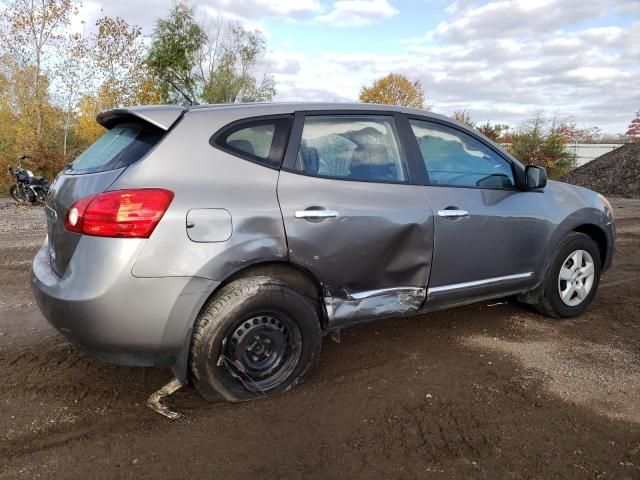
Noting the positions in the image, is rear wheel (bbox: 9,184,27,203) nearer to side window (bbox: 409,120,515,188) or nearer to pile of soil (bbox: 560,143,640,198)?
side window (bbox: 409,120,515,188)

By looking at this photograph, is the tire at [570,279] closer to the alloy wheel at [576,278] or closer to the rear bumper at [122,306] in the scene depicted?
the alloy wheel at [576,278]

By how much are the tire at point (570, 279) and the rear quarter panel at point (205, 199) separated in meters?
2.56

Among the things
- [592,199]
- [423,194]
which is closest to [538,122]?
[592,199]

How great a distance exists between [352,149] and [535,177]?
5.19ft

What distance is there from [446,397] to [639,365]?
152cm

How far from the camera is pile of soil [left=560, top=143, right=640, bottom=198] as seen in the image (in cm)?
1889

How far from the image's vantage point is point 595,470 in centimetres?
240

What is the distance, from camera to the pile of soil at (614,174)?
18.9 m

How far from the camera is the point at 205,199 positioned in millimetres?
2717

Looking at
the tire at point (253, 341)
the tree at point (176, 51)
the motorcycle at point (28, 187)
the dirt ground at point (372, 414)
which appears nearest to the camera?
the dirt ground at point (372, 414)

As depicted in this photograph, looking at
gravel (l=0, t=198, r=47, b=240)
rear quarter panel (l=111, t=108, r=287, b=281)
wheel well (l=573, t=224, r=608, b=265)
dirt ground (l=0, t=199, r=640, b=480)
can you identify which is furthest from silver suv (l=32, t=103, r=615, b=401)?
gravel (l=0, t=198, r=47, b=240)

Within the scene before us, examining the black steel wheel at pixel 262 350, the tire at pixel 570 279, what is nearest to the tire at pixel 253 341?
the black steel wheel at pixel 262 350

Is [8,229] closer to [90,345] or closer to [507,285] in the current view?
[90,345]

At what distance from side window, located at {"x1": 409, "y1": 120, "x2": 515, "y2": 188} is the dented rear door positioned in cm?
23
